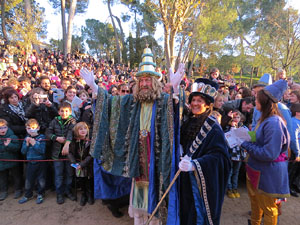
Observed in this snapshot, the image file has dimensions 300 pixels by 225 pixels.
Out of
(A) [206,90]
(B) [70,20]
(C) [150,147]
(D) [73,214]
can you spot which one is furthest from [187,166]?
(B) [70,20]

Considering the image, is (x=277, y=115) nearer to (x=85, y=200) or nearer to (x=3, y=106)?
(x=85, y=200)

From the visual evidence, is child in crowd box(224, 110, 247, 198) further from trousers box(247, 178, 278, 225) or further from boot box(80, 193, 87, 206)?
boot box(80, 193, 87, 206)

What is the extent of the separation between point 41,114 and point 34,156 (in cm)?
83

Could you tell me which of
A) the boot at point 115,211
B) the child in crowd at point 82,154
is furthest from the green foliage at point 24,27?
the boot at point 115,211

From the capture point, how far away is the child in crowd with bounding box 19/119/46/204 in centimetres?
346

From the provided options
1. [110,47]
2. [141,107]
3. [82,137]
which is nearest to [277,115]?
[141,107]

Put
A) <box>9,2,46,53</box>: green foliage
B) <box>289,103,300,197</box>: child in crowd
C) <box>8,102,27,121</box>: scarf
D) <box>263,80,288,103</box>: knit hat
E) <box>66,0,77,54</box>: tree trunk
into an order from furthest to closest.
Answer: <box>66,0,77,54</box>: tree trunk < <box>9,2,46,53</box>: green foliage < <box>8,102,27,121</box>: scarf < <box>289,103,300,197</box>: child in crowd < <box>263,80,288,103</box>: knit hat

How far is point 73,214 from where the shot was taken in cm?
320

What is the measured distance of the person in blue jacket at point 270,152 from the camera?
84.9 inches

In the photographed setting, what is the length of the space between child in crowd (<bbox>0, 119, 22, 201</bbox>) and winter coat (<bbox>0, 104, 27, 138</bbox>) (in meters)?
0.16

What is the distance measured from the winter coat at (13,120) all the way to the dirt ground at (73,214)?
1233mm

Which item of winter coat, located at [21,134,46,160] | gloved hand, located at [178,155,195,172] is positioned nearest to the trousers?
gloved hand, located at [178,155,195,172]

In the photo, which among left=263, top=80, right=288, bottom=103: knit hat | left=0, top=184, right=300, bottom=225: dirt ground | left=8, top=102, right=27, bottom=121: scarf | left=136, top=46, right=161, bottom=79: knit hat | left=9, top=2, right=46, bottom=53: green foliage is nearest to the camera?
left=263, top=80, right=288, bottom=103: knit hat

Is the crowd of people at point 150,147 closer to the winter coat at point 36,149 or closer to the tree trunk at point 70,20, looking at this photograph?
the winter coat at point 36,149
